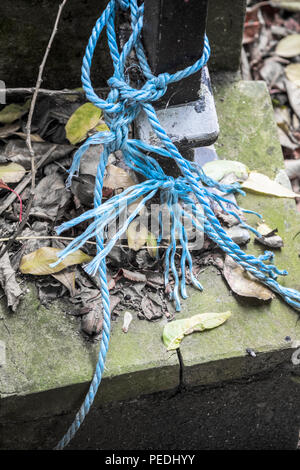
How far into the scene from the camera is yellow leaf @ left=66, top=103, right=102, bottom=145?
Answer: 1713 millimetres

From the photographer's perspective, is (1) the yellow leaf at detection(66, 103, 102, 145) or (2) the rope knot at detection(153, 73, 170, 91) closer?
(2) the rope knot at detection(153, 73, 170, 91)

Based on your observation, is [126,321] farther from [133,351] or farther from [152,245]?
[152,245]

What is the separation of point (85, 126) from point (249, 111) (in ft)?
2.04

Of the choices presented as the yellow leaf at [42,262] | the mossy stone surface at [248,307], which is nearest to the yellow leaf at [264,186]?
the mossy stone surface at [248,307]

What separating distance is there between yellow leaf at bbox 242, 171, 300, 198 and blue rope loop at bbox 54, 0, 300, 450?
21cm

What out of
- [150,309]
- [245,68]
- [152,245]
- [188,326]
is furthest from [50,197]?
[245,68]

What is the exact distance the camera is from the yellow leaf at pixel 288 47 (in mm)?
2580

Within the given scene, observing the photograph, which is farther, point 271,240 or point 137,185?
point 271,240

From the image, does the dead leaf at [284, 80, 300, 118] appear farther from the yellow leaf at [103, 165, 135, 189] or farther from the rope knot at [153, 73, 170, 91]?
the rope knot at [153, 73, 170, 91]

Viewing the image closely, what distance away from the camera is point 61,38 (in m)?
1.79

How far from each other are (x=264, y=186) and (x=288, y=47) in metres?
1.07

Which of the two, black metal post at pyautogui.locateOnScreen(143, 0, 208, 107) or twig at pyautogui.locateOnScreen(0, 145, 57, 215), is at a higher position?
black metal post at pyautogui.locateOnScreen(143, 0, 208, 107)

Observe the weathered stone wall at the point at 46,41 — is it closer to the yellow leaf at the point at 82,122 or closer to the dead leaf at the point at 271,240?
the yellow leaf at the point at 82,122

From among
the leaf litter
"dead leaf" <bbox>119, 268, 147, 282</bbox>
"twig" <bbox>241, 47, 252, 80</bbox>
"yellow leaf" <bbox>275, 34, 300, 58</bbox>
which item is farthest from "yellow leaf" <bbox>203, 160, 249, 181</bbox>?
"yellow leaf" <bbox>275, 34, 300, 58</bbox>
